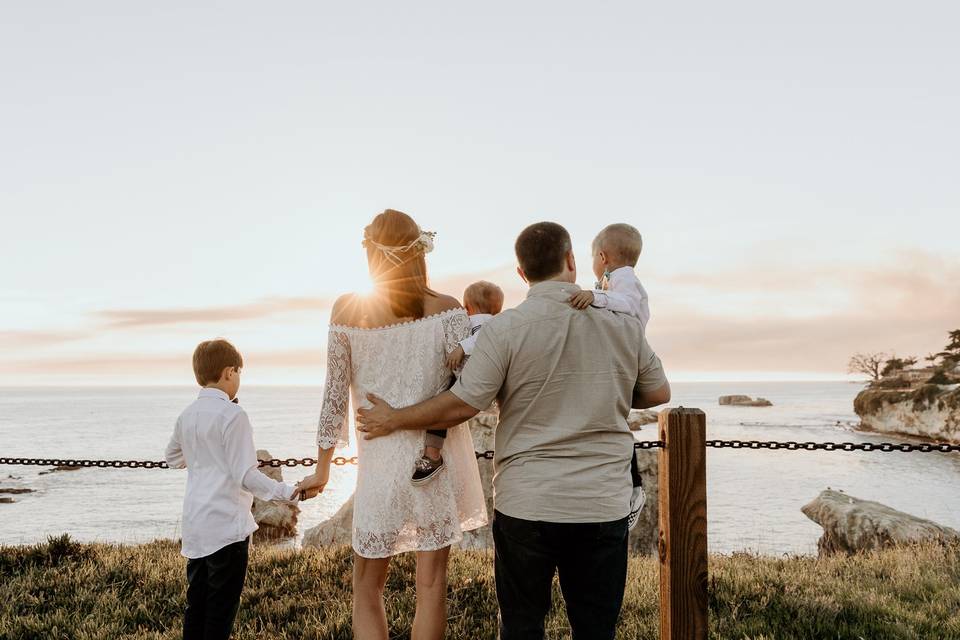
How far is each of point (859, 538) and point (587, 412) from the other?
10543 mm

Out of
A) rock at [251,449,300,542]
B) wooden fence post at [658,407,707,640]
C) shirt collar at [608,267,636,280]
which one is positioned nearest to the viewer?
wooden fence post at [658,407,707,640]

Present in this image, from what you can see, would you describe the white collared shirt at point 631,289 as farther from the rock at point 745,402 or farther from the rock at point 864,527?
the rock at point 745,402

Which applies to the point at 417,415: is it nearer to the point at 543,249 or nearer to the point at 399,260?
the point at 399,260

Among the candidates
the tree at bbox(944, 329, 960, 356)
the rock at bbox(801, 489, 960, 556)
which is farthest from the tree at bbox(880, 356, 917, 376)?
the rock at bbox(801, 489, 960, 556)

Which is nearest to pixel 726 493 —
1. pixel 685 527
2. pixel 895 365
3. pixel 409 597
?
pixel 409 597

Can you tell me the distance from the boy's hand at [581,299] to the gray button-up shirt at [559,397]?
0.07 feet

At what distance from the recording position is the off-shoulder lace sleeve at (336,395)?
10.5ft

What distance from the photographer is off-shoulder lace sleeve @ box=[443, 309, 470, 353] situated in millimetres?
3125

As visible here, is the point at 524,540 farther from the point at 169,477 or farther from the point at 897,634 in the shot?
the point at 169,477

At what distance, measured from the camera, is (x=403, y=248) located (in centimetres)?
310

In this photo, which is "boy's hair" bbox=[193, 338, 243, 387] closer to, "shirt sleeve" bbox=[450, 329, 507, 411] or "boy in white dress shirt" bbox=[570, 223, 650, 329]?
"shirt sleeve" bbox=[450, 329, 507, 411]

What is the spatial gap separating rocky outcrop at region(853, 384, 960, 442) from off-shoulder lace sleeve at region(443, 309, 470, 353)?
42932mm

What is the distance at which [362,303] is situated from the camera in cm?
321

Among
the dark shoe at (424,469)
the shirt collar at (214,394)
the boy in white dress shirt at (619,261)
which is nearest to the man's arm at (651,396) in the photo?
the dark shoe at (424,469)
